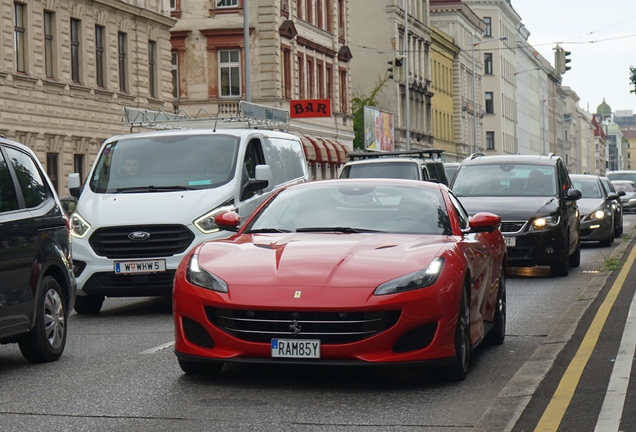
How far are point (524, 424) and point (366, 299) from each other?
1.42m

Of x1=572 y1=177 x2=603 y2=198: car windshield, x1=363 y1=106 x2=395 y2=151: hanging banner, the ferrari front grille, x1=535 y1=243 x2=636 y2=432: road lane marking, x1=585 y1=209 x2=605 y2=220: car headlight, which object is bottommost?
x1=535 y1=243 x2=636 y2=432: road lane marking

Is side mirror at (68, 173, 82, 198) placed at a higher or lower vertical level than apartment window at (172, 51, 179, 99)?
lower

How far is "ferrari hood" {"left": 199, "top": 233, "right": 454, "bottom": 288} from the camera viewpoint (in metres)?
7.93

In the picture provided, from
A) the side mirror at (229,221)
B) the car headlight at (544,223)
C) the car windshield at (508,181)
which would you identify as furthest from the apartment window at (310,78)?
the side mirror at (229,221)

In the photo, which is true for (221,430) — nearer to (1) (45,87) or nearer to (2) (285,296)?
(2) (285,296)

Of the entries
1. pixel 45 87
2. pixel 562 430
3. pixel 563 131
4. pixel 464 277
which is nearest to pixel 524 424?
pixel 562 430

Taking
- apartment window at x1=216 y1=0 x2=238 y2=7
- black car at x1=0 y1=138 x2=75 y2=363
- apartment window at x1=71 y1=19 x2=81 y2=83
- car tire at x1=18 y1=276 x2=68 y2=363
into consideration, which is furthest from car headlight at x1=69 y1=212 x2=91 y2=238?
apartment window at x1=216 y1=0 x2=238 y2=7

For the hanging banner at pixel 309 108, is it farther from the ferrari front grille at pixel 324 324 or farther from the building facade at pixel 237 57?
the ferrari front grille at pixel 324 324

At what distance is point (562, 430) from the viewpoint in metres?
6.48

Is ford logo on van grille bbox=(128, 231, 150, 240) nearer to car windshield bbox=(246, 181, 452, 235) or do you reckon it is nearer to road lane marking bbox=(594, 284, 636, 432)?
car windshield bbox=(246, 181, 452, 235)

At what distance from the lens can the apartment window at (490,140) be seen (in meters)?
131

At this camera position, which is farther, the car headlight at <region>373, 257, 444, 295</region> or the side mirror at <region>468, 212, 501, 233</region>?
the side mirror at <region>468, 212, 501, 233</region>

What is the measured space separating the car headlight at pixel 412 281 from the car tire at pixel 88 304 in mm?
6767

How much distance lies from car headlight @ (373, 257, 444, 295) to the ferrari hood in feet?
0.14
